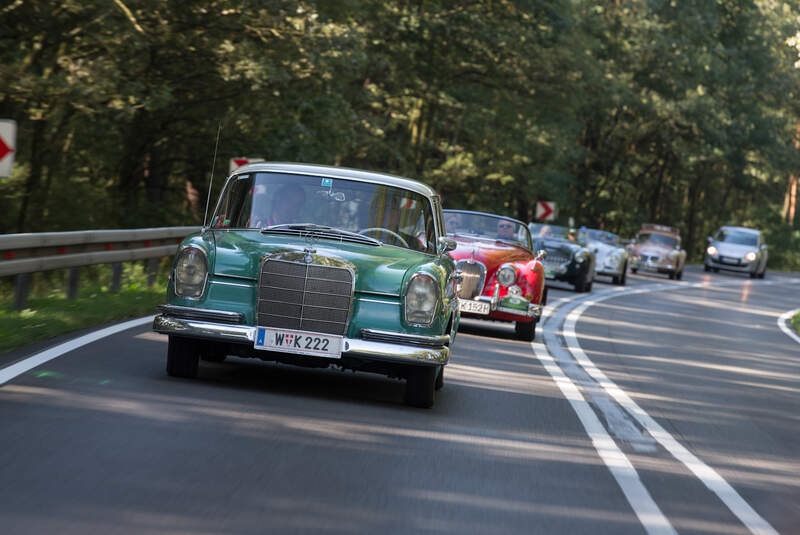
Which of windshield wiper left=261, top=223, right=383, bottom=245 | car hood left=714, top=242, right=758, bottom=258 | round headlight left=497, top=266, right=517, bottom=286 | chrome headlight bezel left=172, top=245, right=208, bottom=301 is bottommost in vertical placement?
car hood left=714, top=242, right=758, bottom=258

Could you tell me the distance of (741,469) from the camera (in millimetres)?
7461

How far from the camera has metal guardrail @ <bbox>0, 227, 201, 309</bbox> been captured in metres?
11.1

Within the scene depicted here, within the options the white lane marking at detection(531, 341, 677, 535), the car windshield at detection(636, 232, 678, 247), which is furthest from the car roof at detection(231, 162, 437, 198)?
the car windshield at detection(636, 232, 678, 247)

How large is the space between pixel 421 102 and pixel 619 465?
3369 cm

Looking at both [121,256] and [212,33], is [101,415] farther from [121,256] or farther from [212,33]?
[212,33]

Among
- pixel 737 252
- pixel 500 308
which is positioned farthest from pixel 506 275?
pixel 737 252

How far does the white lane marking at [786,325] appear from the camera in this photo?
21008mm

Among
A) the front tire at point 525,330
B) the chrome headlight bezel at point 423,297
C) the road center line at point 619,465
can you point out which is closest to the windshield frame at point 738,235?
the front tire at point 525,330

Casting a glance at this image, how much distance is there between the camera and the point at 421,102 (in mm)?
40094

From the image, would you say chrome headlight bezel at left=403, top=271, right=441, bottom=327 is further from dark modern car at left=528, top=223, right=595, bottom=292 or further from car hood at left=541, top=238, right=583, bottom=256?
car hood at left=541, top=238, right=583, bottom=256

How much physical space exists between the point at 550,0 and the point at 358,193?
3043 centimetres

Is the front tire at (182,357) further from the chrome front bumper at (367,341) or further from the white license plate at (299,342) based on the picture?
the white license plate at (299,342)

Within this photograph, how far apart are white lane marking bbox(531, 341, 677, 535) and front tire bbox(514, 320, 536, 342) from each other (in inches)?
125

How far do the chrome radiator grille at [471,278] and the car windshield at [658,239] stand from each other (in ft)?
88.2
